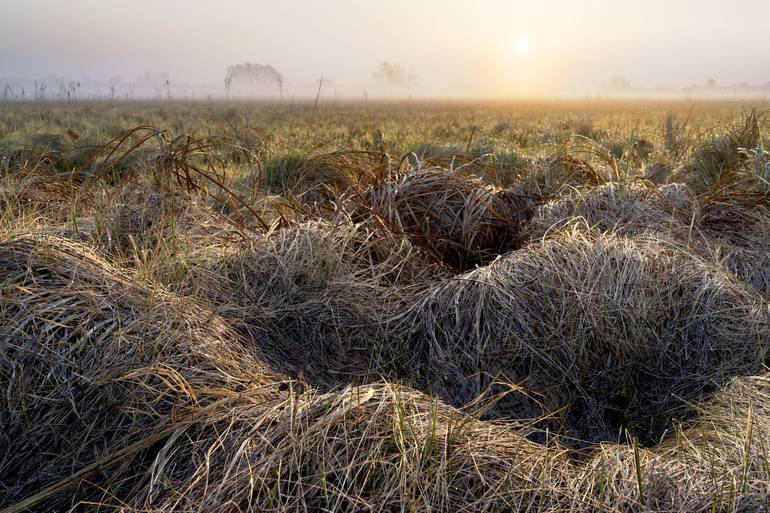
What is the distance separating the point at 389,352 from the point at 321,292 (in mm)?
443

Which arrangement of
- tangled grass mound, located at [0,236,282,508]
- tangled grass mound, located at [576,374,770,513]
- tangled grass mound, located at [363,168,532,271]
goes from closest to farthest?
tangled grass mound, located at [576,374,770,513], tangled grass mound, located at [0,236,282,508], tangled grass mound, located at [363,168,532,271]

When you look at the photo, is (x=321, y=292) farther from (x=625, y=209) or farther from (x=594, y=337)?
(x=625, y=209)

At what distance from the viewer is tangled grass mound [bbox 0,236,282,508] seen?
1757mm

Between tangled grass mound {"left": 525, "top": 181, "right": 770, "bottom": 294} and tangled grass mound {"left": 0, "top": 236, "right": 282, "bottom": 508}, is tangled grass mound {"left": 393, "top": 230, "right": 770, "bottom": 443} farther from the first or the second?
tangled grass mound {"left": 0, "top": 236, "right": 282, "bottom": 508}

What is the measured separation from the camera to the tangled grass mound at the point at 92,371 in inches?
69.2

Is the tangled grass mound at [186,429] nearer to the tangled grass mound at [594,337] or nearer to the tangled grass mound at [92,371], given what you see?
the tangled grass mound at [92,371]

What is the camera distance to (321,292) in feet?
8.93

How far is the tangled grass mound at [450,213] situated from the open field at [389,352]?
0.06 feet

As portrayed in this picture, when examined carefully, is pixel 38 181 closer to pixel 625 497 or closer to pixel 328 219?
pixel 328 219

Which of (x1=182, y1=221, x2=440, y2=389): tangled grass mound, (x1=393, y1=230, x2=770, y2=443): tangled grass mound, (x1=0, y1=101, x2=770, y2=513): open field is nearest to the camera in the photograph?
(x1=0, y1=101, x2=770, y2=513): open field

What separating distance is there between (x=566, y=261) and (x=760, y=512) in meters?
1.35

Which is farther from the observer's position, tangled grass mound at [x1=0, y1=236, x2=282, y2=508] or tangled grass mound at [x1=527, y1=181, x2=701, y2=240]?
tangled grass mound at [x1=527, y1=181, x2=701, y2=240]

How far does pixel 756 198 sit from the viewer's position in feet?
12.8

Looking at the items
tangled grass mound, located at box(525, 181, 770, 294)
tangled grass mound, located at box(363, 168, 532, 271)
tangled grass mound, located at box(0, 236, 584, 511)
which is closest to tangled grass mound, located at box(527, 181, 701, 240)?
tangled grass mound, located at box(525, 181, 770, 294)
